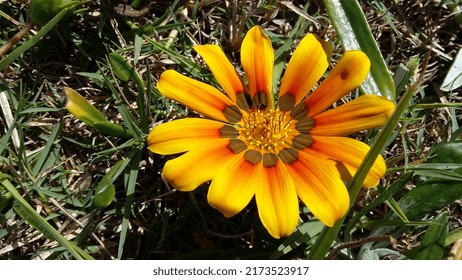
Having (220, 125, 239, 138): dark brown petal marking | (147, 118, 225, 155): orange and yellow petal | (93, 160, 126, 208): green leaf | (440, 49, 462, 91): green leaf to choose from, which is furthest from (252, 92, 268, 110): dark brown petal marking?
(440, 49, 462, 91): green leaf

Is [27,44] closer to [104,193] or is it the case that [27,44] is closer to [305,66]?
[104,193]

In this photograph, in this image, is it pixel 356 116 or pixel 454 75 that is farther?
pixel 454 75

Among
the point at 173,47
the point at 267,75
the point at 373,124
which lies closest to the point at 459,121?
the point at 373,124

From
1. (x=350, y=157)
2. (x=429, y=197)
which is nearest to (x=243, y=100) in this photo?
(x=350, y=157)

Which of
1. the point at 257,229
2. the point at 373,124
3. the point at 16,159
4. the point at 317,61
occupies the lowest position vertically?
the point at 257,229

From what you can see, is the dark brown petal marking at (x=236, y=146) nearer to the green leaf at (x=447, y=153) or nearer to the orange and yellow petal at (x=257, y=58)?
the orange and yellow petal at (x=257, y=58)

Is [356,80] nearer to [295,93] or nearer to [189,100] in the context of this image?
[295,93]

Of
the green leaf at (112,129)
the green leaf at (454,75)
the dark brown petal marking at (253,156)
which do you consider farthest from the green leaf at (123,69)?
the green leaf at (454,75)
